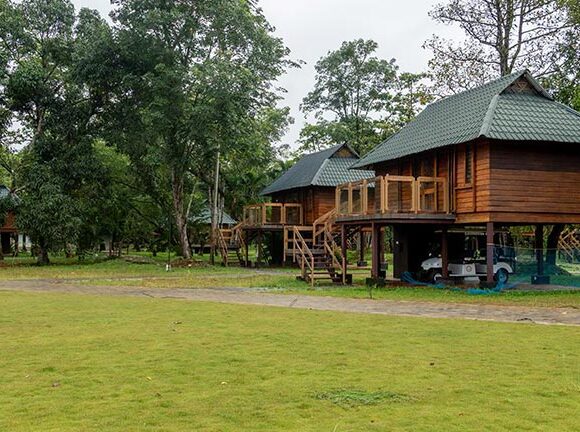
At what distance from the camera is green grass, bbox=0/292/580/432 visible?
5996 mm

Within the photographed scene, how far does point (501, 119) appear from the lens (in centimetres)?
2123

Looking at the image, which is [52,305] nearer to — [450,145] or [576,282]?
[450,145]

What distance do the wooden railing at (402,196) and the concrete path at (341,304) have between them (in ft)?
16.0

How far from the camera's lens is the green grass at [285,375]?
19.7 feet

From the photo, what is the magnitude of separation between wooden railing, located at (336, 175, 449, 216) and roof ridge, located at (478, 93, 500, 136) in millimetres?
2575

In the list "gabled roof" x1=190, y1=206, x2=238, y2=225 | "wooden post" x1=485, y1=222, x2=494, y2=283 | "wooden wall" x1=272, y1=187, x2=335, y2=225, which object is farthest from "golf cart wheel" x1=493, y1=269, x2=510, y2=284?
"gabled roof" x1=190, y1=206, x2=238, y2=225

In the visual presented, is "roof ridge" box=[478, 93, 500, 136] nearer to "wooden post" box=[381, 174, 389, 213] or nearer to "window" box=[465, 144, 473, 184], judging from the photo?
"window" box=[465, 144, 473, 184]

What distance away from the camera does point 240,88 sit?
114 ft

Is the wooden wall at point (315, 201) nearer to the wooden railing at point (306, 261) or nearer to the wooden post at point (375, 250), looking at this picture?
the wooden railing at point (306, 261)

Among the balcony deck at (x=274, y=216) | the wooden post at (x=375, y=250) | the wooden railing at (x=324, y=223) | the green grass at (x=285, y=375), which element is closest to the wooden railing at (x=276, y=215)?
the balcony deck at (x=274, y=216)

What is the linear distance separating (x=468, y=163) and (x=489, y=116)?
171 cm

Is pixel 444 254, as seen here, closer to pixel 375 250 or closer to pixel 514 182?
pixel 375 250

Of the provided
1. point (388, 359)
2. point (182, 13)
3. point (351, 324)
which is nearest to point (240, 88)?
point (182, 13)

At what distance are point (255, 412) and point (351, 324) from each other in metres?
6.52
